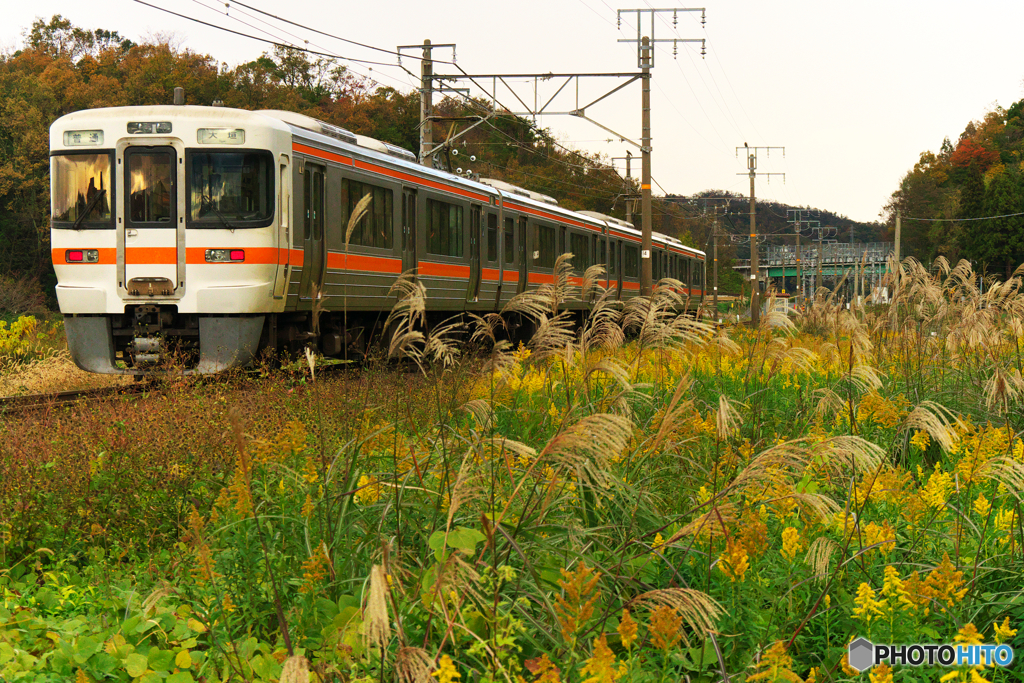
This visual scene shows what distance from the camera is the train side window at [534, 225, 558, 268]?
18844 mm

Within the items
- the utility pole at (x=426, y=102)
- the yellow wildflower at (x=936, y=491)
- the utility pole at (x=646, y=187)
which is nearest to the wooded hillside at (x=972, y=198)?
the utility pole at (x=646, y=187)

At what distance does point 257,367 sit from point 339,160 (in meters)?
2.63

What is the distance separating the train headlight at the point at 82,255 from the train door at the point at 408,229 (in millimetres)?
3900

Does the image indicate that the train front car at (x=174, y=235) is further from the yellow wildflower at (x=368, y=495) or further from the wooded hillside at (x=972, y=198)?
the wooded hillside at (x=972, y=198)

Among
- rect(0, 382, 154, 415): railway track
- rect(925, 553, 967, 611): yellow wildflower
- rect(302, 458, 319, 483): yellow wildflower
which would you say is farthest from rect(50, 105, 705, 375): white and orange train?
rect(925, 553, 967, 611): yellow wildflower

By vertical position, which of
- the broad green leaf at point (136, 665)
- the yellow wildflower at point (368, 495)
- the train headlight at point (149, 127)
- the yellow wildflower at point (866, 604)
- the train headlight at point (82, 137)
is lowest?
the broad green leaf at point (136, 665)

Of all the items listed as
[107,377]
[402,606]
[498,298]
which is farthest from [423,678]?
[498,298]

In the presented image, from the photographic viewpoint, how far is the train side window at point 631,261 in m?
25.2

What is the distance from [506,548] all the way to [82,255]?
843 cm

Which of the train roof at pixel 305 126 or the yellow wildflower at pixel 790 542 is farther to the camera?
the train roof at pixel 305 126

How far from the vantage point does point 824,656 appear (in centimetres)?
315

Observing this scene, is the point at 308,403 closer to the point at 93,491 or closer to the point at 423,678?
the point at 93,491

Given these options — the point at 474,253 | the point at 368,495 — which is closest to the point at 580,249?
the point at 474,253

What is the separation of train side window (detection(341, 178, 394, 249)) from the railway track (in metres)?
3.08
